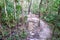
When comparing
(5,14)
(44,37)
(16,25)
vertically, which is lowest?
(44,37)


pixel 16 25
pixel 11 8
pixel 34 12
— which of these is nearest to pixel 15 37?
pixel 16 25

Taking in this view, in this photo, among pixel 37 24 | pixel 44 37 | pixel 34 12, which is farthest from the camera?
pixel 34 12

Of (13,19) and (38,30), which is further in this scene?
(38,30)

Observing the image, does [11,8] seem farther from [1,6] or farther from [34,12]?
[34,12]

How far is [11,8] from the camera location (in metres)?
6.79

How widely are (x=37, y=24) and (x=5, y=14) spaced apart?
186 cm

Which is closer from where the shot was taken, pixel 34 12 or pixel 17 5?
pixel 17 5

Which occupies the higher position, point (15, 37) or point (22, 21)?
point (22, 21)

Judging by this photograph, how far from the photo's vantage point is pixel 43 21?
829 centimetres

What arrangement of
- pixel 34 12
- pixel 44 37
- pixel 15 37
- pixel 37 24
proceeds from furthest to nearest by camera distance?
pixel 34 12
pixel 37 24
pixel 44 37
pixel 15 37

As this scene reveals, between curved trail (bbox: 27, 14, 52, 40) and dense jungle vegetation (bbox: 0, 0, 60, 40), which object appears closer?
dense jungle vegetation (bbox: 0, 0, 60, 40)

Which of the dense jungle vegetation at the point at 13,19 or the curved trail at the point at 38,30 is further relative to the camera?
the curved trail at the point at 38,30

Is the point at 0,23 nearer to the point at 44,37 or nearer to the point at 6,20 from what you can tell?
the point at 6,20

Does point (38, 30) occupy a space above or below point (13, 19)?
below
